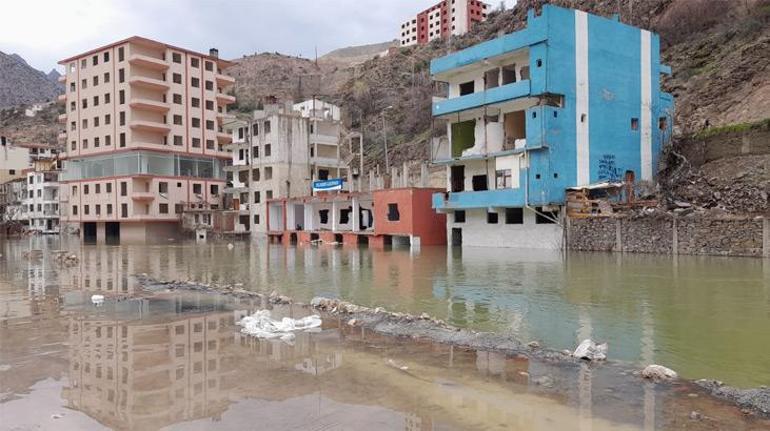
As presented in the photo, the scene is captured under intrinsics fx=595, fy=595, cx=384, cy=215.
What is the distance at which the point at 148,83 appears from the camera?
65.8 m

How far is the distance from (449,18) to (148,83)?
84552mm

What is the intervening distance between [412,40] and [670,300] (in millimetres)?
141207

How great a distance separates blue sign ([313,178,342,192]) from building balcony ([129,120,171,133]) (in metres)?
23.6

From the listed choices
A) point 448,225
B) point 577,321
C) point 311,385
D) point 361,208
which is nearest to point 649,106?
point 448,225

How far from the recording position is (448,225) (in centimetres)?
4406

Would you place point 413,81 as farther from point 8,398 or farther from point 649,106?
point 8,398

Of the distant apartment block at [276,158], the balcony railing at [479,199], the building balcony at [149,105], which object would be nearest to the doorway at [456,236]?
the balcony railing at [479,199]

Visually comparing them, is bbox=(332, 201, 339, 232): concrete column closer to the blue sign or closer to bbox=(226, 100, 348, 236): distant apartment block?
the blue sign

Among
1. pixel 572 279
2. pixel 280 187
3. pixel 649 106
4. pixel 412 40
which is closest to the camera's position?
pixel 572 279

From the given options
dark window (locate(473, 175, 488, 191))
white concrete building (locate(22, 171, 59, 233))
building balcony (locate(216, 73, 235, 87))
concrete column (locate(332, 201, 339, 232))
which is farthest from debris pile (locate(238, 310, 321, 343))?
white concrete building (locate(22, 171, 59, 233))

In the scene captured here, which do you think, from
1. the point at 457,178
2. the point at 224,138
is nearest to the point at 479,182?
the point at 457,178

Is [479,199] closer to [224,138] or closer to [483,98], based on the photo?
[483,98]

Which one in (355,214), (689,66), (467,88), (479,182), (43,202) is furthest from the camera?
(43,202)

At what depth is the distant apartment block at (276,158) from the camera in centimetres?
6278
